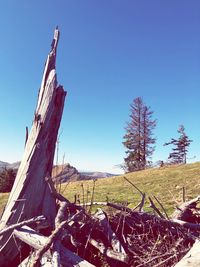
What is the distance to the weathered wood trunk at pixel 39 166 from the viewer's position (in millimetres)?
4165

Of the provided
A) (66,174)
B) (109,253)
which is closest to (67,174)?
(66,174)

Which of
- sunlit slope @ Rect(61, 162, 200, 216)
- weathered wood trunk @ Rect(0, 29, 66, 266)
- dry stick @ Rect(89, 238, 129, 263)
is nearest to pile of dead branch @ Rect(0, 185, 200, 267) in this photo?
dry stick @ Rect(89, 238, 129, 263)

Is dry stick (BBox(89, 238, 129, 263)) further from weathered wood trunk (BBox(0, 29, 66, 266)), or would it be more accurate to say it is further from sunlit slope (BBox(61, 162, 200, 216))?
sunlit slope (BBox(61, 162, 200, 216))

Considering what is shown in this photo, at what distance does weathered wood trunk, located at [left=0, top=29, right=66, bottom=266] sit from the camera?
13.7 ft

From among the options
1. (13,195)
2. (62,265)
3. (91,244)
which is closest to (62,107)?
(13,195)

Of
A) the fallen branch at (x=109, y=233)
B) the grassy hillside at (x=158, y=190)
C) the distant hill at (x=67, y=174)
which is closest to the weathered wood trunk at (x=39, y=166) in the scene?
the distant hill at (x=67, y=174)

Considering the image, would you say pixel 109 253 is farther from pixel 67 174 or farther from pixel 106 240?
pixel 67 174

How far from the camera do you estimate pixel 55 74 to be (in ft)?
16.4

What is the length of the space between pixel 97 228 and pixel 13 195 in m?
1.61

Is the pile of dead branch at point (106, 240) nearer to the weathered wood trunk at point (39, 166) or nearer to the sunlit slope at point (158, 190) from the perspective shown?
the weathered wood trunk at point (39, 166)

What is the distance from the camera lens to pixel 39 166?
4.58 m

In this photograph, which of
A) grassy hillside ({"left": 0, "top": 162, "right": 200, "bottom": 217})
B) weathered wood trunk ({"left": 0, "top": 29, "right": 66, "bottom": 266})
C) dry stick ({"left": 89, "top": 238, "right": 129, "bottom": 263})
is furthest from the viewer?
grassy hillside ({"left": 0, "top": 162, "right": 200, "bottom": 217})

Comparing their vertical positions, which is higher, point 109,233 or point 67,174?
point 67,174

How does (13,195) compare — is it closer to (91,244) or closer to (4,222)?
(4,222)
